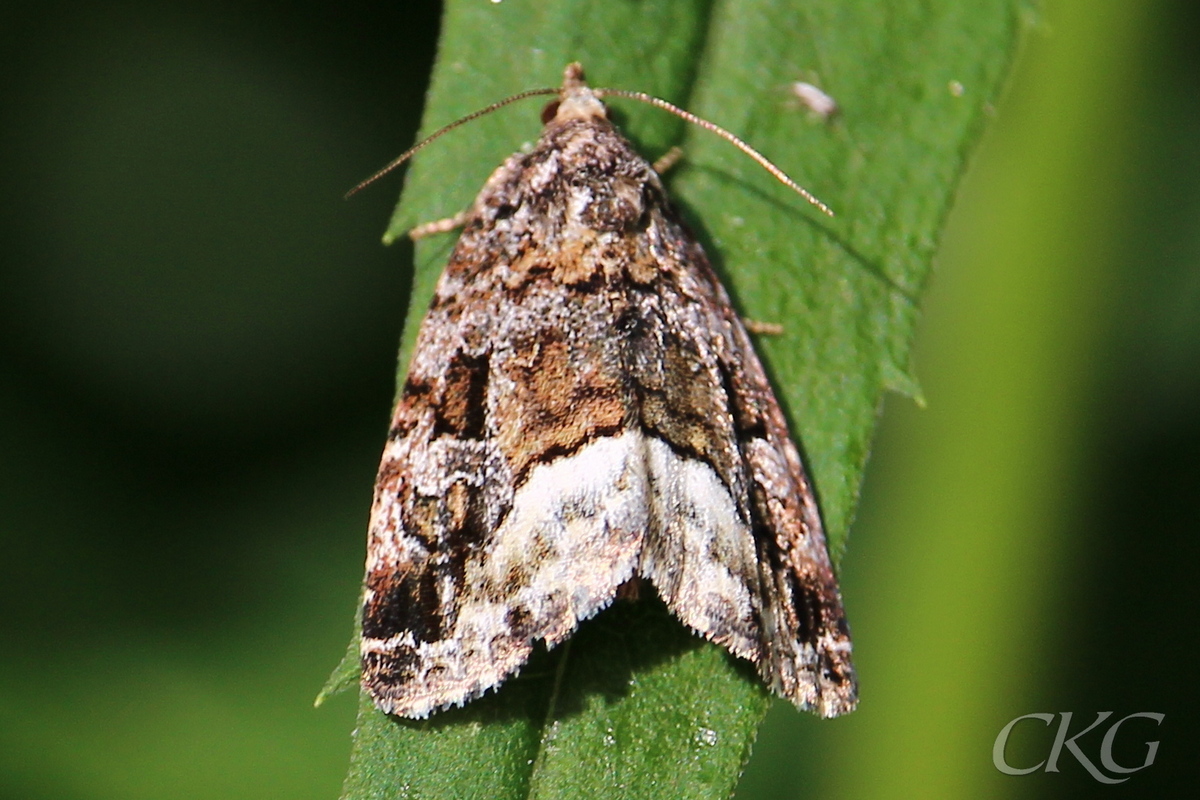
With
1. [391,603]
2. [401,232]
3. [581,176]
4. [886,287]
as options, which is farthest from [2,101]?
[886,287]

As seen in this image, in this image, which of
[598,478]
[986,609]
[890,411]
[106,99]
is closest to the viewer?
[598,478]

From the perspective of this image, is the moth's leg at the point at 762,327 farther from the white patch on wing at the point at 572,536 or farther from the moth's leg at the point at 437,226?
the moth's leg at the point at 437,226

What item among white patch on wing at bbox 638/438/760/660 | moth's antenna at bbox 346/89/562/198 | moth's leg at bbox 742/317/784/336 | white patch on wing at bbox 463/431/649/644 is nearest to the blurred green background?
moth's leg at bbox 742/317/784/336

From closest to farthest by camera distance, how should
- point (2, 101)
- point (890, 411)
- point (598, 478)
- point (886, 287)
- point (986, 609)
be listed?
1. point (598, 478)
2. point (886, 287)
3. point (986, 609)
4. point (890, 411)
5. point (2, 101)

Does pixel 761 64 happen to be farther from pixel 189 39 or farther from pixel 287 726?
pixel 287 726

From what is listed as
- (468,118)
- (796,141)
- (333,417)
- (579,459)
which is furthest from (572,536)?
(333,417)

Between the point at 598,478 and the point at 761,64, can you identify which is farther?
the point at 761,64

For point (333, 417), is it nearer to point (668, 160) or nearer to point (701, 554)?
point (668, 160)

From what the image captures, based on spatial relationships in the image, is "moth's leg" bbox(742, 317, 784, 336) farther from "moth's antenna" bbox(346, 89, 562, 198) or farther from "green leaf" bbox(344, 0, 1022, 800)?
"moth's antenna" bbox(346, 89, 562, 198)
